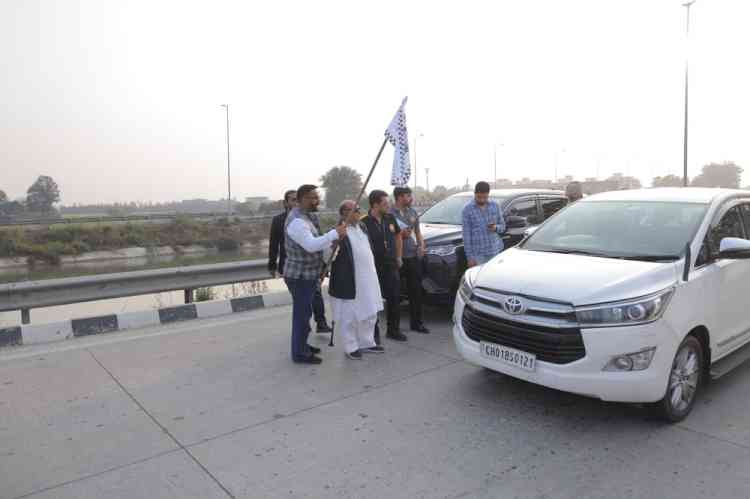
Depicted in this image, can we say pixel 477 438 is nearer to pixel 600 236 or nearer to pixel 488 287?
pixel 488 287

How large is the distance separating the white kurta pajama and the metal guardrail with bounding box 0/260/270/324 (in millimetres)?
3056

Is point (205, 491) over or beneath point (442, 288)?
beneath

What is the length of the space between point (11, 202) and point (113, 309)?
228 feet

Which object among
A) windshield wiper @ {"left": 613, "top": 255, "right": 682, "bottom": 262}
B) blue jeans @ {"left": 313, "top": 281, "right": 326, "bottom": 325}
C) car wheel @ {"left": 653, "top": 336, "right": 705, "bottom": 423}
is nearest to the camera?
car wheel @ {"left": 653, "top": 336, "right": 705, "bottom": 423}

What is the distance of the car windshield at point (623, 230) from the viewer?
4156 mm

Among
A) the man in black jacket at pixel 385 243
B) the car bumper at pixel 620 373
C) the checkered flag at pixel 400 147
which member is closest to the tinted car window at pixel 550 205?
the checkered flag at pixel 400 147

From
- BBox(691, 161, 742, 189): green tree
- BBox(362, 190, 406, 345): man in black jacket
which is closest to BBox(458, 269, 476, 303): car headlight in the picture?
BBox(362, 190, 406, 345): man in black jacket

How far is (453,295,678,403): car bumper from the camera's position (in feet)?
11.2

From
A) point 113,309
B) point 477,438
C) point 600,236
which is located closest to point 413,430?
point 477,438

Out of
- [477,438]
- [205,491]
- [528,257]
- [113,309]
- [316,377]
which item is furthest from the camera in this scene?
[113,309]

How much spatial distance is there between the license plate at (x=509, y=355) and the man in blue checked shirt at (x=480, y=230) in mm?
2528

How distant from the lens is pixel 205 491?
3.02 metres

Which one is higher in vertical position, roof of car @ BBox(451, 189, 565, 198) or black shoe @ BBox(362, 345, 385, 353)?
roof of car @ BBox(451, 189, 565, 198)

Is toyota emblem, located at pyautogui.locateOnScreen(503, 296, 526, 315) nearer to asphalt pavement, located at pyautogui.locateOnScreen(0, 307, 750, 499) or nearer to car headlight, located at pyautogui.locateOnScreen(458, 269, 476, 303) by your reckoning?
car headlight, located at pyautogui.locateOnScreen(458, 269, 476, 303)
